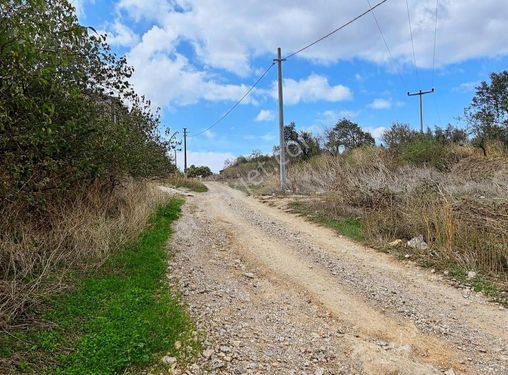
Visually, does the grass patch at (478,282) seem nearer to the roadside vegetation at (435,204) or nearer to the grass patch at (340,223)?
the roadside vegetation at (435,204)

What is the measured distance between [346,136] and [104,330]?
101ft

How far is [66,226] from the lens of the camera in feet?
20.0

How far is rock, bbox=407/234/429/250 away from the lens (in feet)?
22.7

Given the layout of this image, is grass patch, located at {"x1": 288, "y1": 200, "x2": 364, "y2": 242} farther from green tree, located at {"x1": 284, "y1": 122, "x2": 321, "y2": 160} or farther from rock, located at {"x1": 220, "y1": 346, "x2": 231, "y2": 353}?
green tree, located at {"x1": 284, "y1": 122, "x2": 321, "y2": 160}

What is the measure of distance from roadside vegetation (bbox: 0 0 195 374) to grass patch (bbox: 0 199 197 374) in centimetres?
1

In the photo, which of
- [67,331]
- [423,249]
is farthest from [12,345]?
[423,249]

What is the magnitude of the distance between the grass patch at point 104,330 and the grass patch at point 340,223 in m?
4.63

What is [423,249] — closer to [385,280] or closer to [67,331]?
[385,280]

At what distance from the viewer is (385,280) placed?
555 cm

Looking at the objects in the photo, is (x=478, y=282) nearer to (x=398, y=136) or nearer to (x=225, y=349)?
(x=225, y=349)

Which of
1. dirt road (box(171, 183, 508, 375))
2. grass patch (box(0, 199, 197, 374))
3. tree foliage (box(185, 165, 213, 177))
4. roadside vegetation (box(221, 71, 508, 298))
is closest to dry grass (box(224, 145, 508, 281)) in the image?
roadside vegetation (box(221, 71, 508, 298))

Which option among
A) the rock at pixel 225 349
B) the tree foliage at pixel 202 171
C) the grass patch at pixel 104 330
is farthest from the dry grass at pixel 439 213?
the tree foliage at pixel 202 171

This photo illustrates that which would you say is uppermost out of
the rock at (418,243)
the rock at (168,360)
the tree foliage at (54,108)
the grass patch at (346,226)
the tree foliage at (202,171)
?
the tree foliage at (202,171)

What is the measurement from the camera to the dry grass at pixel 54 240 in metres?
4.20
